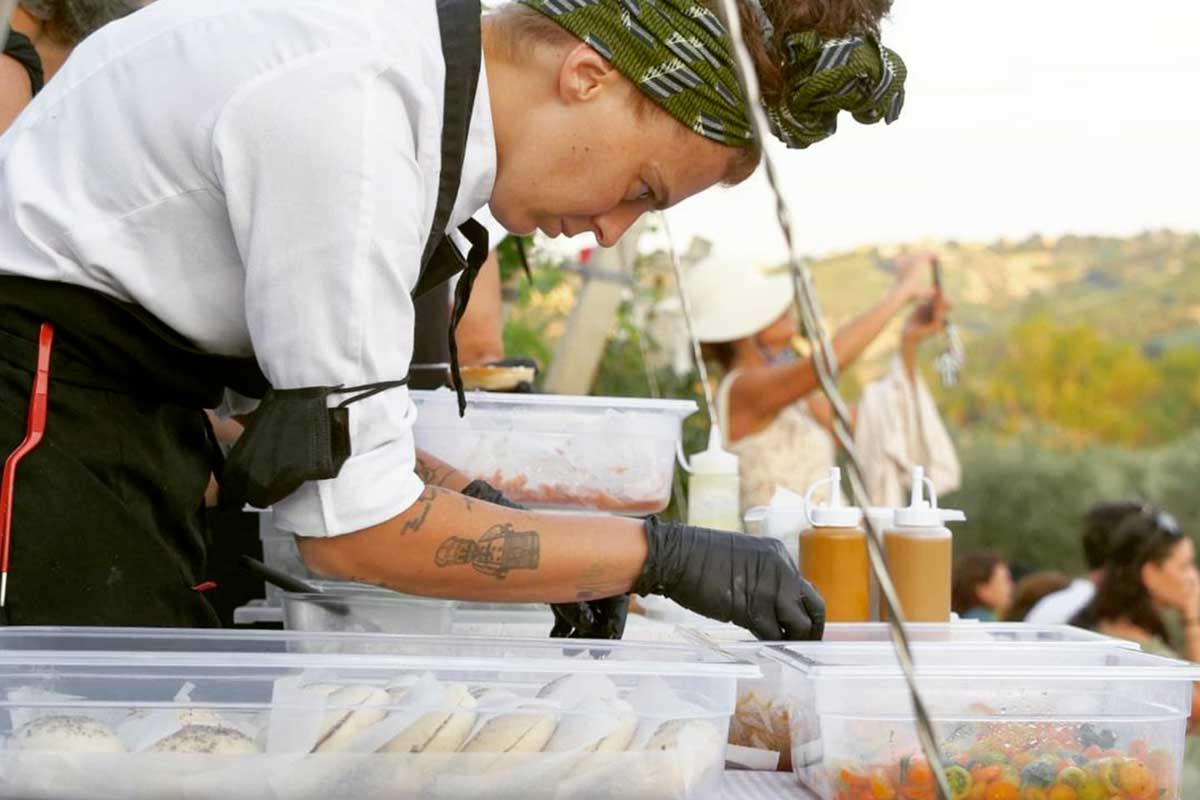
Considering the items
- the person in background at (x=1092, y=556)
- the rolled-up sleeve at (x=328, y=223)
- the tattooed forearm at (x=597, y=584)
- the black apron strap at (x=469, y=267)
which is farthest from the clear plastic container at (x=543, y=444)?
the person in background at (x=1092, y=556)

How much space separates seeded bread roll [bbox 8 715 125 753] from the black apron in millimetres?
298

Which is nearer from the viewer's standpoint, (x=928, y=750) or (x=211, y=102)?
(x=928, y=750)

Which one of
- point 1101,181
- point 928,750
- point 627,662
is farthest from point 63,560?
point 1101,181

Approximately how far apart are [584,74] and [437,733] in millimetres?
711

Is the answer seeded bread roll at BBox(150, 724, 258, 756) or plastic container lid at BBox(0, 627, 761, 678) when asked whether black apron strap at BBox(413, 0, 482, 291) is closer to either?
plastic container lid at BBox(0, 627, 761, 678)

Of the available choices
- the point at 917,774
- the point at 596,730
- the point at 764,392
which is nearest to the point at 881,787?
the point at 917,774

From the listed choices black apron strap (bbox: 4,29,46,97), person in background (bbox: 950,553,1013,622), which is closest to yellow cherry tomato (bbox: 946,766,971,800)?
black apron strap (bbox: 4,29,46,97)

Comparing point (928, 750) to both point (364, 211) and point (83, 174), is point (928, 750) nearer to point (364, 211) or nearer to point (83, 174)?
point (364, 211)

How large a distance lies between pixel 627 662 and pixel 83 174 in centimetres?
74

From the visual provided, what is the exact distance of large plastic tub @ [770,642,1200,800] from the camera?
1.28 meters

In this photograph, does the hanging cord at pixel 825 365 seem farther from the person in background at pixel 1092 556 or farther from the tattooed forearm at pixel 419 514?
the person in background at pixel 1092 556

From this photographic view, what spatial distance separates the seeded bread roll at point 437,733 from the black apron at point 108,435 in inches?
13.1

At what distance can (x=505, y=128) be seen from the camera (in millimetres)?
1489

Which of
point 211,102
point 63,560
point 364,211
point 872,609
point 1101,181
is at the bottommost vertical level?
point 872,609
